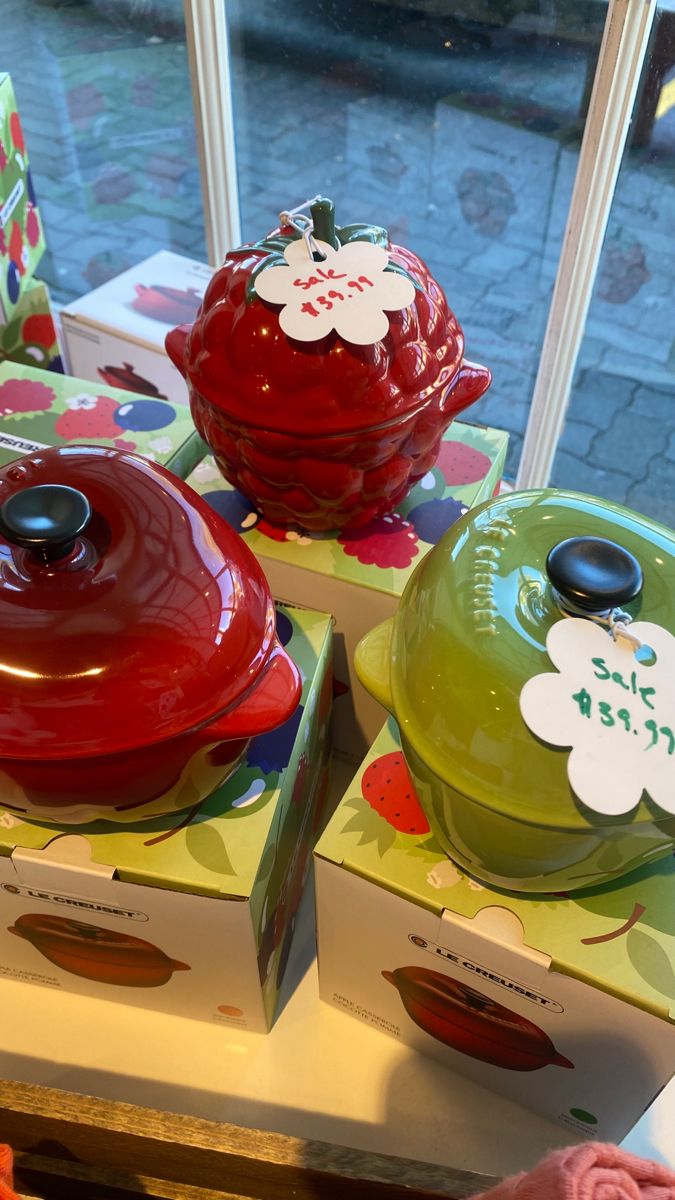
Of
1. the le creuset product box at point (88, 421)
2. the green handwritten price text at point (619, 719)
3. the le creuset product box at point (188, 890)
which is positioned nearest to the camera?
the green handwritten price text at point (619, 719)

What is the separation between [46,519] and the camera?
20.6 inches

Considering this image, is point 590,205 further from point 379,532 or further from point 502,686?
point 502,686

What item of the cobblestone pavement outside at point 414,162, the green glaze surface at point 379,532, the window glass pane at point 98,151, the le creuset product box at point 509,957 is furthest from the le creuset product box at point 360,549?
the window glass pane at point 98,151

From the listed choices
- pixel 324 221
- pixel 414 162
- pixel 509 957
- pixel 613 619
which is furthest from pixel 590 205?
pixel 414 162

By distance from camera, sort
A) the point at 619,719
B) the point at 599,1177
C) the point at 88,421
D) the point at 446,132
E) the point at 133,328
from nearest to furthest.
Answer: the point at 599,1177
the point at 619,719
the point at 88,421
the point at 133,328
the point at 446,132

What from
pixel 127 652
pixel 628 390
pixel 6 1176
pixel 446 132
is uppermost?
pixel 127 652

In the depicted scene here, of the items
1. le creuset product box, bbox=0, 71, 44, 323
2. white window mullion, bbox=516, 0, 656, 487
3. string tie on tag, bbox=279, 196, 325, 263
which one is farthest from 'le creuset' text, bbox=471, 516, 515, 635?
le creuset product box, bbox=0, 71, 44, 323

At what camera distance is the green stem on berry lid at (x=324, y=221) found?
69cm

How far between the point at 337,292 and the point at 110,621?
29 cm

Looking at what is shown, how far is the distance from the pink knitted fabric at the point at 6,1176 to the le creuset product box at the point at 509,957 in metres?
0.25

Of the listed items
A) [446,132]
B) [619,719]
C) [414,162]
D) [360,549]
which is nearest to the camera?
[619,719]

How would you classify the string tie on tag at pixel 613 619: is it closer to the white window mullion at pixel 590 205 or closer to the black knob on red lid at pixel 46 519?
the black knob on red lid at pixel 46 519

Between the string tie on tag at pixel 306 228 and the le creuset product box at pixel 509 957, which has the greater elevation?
the string tie on tag at pixel 306 228

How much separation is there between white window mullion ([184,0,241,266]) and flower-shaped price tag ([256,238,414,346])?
0.47m
